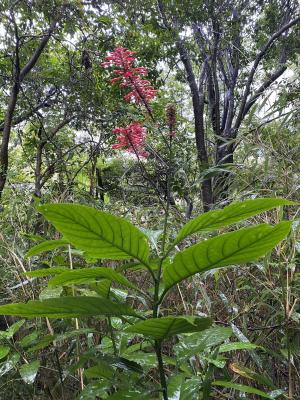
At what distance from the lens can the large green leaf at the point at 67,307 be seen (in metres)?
0.51

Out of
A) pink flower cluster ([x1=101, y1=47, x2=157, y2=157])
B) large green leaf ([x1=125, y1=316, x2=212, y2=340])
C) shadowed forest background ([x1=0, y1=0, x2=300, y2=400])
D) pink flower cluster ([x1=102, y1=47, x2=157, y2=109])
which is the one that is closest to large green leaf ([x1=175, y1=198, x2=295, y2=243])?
shadowed forest background ([x1=0, y1=0, x2=300, y2=400])

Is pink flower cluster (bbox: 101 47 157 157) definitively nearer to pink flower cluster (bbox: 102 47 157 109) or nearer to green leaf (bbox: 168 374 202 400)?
pink flower cluster (bbox: 102 47 157 109)

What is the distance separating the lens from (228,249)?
50cm

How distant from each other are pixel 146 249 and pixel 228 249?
0.35 feet

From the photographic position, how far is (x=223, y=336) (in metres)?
0.67

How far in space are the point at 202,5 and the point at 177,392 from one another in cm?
498

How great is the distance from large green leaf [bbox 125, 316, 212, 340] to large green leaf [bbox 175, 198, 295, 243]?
0.11 meters

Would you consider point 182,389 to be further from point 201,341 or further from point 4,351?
point 4,351

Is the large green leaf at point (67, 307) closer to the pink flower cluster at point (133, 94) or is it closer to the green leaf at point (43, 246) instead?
the green leaf at point (43, 246)

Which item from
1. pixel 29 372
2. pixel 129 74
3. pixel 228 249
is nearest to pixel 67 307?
pixel 228 249

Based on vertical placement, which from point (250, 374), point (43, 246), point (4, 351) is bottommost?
point (250, 374)

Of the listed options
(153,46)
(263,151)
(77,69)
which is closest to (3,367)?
(263,151)

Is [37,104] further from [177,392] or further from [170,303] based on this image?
[177,392]

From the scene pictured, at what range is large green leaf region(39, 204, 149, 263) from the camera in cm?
47
